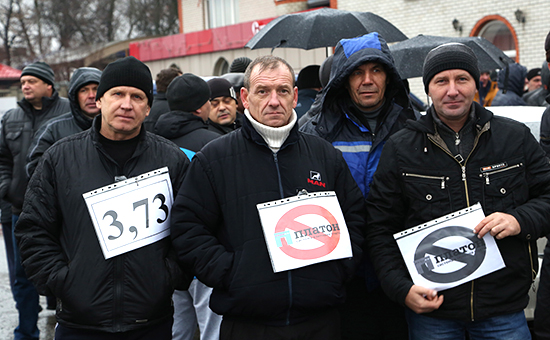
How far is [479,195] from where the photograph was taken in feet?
9.29

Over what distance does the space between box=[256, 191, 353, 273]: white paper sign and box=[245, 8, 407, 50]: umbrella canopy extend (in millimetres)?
3755

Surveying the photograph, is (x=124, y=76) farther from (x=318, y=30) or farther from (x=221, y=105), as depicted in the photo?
A: (x=318, y=30)

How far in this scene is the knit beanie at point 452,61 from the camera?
289 cm

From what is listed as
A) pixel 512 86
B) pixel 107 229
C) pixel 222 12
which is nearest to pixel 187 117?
pixel 107 229

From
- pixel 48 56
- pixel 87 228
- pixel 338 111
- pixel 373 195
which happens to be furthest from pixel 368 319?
pixel 48 56

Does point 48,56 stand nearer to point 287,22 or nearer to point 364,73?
point 287,22

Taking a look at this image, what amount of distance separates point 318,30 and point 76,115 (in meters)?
3.08

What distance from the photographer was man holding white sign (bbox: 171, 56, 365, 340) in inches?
104

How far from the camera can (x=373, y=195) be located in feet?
9.80

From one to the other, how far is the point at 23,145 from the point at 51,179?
273cm

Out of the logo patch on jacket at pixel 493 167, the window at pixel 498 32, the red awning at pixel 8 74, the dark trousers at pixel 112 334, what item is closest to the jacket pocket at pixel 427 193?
the logo patch on jacket at pixel 493 167

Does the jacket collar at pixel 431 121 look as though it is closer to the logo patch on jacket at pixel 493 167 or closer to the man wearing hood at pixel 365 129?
the logo patch on jacket at pixel 493 167

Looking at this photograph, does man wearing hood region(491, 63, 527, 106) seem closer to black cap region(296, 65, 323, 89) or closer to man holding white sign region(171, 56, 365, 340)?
black cap region(296, 65, 323, 89)

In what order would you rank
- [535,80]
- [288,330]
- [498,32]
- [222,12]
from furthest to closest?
[222,12]
[498,32]
[535,80]
[288,330]
